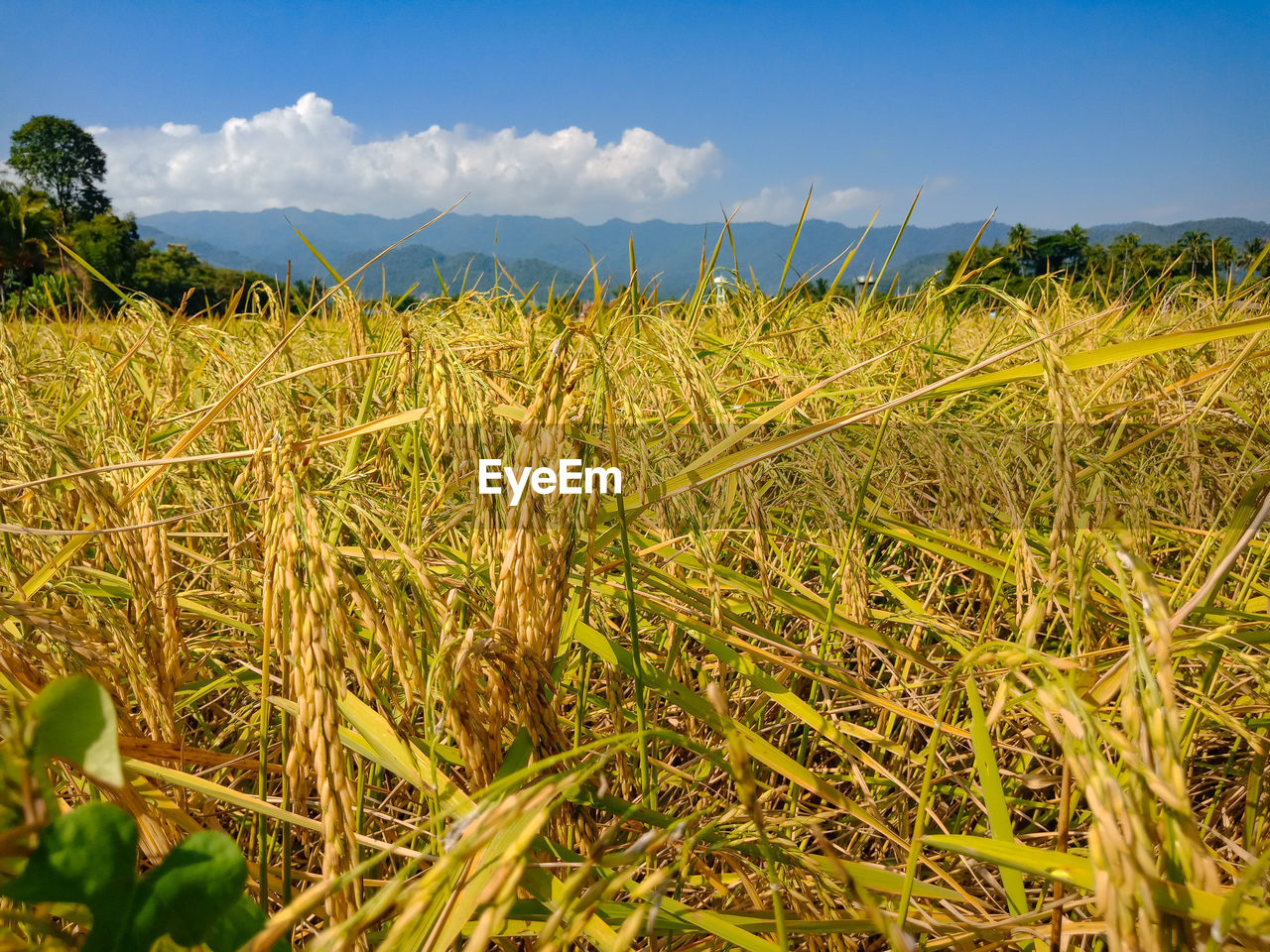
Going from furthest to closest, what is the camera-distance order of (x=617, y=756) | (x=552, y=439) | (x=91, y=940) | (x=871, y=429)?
(x=871, y=429) < (x=617, y=756) < (x=552, y=439) < (x=91, y=940)

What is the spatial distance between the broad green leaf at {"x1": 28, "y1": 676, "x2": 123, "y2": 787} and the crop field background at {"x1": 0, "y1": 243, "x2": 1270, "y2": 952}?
3cm

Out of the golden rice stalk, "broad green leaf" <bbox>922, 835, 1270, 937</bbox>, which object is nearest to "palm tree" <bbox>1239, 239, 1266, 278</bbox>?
"broad green leaf" <bbox>922, 835, 1270, 937</bbox>

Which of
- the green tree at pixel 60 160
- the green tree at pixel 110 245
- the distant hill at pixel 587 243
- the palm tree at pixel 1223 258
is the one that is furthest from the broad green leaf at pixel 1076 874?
the green tree at pixel 60 160

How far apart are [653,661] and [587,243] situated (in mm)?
2470

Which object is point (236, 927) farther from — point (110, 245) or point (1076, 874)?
point (110, 245)

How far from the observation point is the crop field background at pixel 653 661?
18.2 inches

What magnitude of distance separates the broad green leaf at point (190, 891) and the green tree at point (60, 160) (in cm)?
6939

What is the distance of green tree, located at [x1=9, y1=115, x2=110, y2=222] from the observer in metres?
54.9

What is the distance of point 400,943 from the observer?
1.36 ft

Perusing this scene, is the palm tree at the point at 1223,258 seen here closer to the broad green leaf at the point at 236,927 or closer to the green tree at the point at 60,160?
the broad green leaf at the point at 236,927

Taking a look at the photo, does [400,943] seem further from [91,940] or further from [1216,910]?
[1216,910]

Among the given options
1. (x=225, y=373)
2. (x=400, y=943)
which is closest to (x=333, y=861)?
(x=400, y=943)

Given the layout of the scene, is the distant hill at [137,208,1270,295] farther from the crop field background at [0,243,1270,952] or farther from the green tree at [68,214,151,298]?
the green tree at [68,214,151,298]

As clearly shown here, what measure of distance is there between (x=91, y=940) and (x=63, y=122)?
7948 cm
